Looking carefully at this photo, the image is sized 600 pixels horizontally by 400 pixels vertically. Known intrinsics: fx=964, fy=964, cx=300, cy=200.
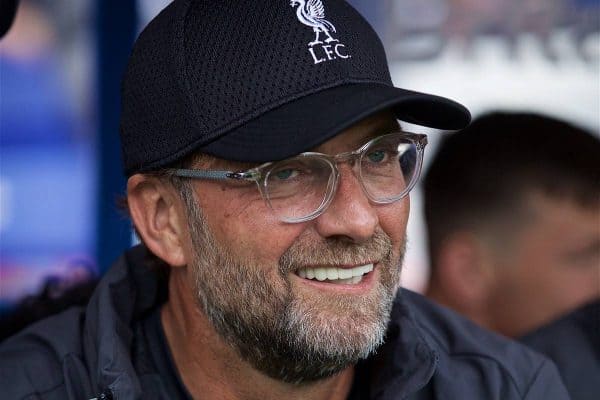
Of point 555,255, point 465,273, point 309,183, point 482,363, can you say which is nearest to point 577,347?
point 482,363

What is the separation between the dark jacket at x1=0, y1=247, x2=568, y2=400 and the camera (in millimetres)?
1938

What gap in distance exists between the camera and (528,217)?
3186 millimetres

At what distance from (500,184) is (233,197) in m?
1.57

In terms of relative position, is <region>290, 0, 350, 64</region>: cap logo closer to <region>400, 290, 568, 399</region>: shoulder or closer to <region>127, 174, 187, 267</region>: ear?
<region>127, 174, 187, 267</region>: ear

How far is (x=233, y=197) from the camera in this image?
73.3 inches

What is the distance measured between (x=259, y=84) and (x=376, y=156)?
0.90 ft

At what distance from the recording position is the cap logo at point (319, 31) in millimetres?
1811

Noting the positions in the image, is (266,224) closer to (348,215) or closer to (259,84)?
(348,215)

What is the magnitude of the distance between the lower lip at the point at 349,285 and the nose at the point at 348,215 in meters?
0.10

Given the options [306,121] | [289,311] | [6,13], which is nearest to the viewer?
[306,121]

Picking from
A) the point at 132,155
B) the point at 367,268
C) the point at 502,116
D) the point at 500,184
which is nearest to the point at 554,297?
the point at 500,184

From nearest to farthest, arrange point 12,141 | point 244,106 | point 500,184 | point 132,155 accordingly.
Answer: point 244,106, point 132,155, point 12,141, point 500,184

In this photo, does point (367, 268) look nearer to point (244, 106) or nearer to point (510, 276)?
point (244, 106)

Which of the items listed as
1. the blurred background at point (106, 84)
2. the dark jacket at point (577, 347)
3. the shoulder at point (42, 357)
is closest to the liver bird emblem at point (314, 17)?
the shoulder at point (42, 357)
